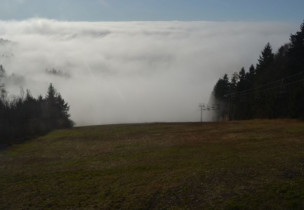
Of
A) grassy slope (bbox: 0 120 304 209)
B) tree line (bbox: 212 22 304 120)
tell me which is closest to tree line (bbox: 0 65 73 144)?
grassy slope (bbox: 0 120 304 209)

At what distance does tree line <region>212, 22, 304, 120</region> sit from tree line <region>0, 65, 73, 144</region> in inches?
1690

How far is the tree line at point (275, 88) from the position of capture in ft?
183

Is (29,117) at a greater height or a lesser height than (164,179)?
greater

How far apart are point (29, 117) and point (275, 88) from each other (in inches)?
1970

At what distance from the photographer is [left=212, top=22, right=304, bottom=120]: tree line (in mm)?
55688

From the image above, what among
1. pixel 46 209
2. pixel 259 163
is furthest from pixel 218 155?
pixel 46 209

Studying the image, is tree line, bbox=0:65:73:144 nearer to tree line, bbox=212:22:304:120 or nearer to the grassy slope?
the grassy slope

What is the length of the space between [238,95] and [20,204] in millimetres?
76894

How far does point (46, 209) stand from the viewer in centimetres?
1380

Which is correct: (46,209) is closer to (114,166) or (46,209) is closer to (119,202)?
(119,202)

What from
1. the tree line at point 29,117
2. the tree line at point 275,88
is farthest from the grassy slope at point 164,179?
the tree line at point 275,88

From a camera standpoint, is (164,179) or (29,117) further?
(29,117)

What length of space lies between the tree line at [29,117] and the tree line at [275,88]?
141ft

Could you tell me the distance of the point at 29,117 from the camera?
64.7 m
